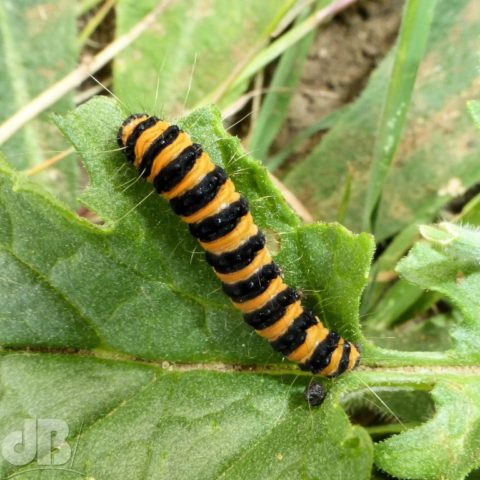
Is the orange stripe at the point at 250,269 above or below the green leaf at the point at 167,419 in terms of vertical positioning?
above

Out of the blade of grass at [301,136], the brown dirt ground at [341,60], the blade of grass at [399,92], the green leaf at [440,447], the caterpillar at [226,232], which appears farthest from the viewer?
the brown dirt ground at [341,60]

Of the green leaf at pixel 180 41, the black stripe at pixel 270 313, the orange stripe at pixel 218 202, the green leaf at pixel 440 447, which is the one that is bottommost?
the green leaf at pixel 440 447

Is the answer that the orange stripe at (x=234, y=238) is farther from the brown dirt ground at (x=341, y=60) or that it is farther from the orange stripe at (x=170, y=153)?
the brown dirt ground at (x=341, y=60)

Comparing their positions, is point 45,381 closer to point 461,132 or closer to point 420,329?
point 420,329

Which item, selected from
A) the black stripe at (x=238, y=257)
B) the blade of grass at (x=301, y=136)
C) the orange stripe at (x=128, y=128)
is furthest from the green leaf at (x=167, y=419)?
the blade of grass at (x=301, y=136)

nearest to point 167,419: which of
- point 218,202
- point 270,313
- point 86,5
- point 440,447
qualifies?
point 270,313

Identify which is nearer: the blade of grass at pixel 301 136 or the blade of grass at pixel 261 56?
the blade of grass at pixel 261 56
